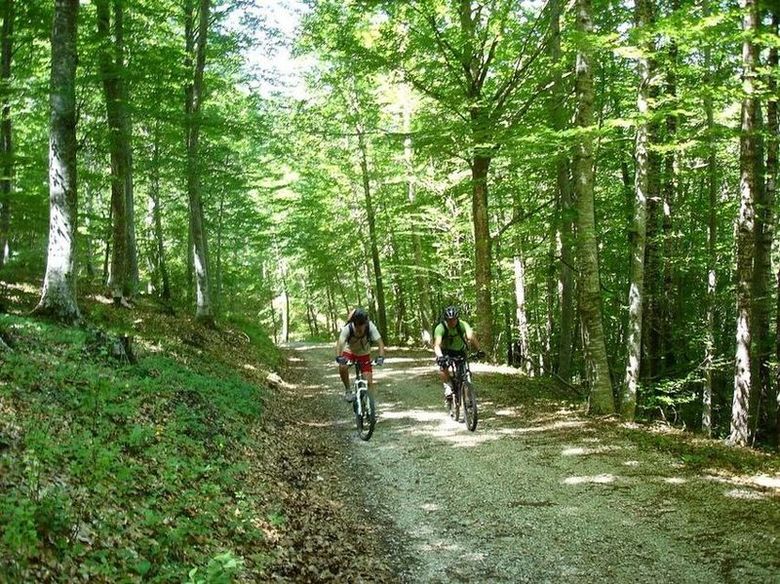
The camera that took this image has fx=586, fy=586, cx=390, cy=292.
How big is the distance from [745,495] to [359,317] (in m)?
6.15

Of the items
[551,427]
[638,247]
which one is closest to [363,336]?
[551,427]

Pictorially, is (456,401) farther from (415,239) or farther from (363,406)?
(415,239)

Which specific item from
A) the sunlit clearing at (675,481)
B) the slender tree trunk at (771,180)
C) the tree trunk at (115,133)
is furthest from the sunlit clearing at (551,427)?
the tree trunk at (115,133)

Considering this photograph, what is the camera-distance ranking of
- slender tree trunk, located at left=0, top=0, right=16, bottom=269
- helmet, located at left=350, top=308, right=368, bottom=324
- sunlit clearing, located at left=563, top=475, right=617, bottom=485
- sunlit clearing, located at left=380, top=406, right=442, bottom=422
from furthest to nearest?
slender tree trunk, located at left=0, top=0, right=16, bottom=269
sunlit clearing, located at left=380, top=406, right=442, bottom=422
helmet, located at left=350, top=308, right=368, bottom=324
sunlit clearing, located at left=563, top=475, right=617, bottom=485

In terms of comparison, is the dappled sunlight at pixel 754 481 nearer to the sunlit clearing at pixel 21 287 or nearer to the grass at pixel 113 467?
the grass at pixel 113 467

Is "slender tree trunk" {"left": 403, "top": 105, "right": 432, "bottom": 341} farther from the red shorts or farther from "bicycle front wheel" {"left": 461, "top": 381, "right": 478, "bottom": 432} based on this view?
"bicycle front wheel" {"left": 461, "top": 381, "right": 478, "bottom": 432}

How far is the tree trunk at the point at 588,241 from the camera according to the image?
11.0m

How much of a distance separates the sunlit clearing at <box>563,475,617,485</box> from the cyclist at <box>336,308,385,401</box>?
145 inches

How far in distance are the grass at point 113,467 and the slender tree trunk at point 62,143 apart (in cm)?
140

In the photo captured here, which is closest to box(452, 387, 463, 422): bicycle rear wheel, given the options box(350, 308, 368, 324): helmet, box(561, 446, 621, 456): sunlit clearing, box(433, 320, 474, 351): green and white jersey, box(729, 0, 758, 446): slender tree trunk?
box(433, 320, 474, 351): green and white jersey

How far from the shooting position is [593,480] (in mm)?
7836

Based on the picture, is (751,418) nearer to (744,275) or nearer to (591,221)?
(744,275)

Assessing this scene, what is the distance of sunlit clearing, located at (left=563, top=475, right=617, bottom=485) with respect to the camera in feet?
25.5

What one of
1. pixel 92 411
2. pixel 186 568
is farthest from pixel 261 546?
pixel 92 411
